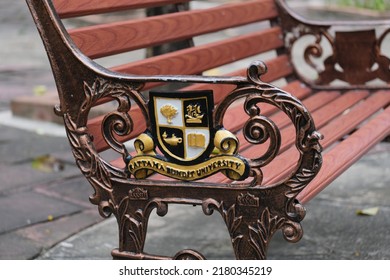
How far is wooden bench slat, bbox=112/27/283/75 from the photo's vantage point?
10.2ft

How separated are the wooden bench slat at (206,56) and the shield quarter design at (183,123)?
0.45 metres

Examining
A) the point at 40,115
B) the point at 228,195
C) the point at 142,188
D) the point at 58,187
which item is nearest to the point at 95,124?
the point at 142,188

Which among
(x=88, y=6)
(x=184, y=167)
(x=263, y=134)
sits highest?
(x=88, y=6)

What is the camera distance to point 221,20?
3.84 metres

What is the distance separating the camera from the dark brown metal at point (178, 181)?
2.38 m

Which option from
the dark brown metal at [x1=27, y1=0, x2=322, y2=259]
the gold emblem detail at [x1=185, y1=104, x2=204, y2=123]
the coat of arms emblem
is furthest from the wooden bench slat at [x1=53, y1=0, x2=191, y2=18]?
the gold emblem detail at [x1=185, y1=104, x2=204, y2=123]

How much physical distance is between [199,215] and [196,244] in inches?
15.5

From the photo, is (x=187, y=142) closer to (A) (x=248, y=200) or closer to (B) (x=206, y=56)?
(A) (x=248, y=200)

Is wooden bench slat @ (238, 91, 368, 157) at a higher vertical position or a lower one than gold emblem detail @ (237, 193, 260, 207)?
lower

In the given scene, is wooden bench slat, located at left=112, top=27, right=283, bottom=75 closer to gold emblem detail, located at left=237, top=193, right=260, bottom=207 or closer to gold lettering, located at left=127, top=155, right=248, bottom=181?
gold lettering, located at left=127, top=155, right=248, bottom=181

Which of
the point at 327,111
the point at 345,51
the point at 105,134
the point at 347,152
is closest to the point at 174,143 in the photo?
the point at 105,134

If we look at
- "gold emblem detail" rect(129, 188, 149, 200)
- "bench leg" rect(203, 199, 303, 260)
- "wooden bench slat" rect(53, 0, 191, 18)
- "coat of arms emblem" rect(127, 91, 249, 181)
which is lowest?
"bench leg" rect(203, 199, 303, 260)

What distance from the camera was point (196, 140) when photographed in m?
2.48

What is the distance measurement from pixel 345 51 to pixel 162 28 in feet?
4.41
